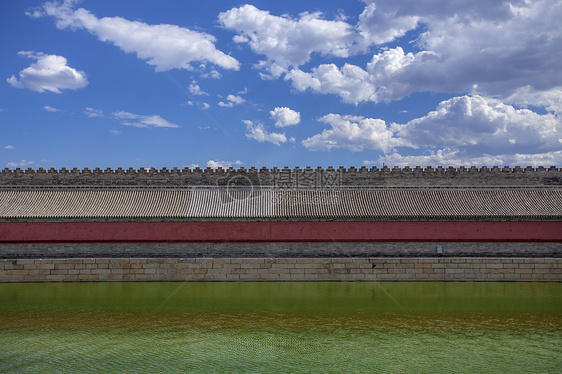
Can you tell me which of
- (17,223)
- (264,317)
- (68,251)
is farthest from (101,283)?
(264,317)

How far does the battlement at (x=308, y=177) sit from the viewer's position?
22.5m

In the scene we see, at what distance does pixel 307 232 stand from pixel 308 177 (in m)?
3.91

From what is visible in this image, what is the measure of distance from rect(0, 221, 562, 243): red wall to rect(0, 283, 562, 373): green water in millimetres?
2959

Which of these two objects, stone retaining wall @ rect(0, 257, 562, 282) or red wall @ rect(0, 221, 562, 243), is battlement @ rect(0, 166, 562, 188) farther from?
stone retaining wall @ rect(0, 257, 562, 282)

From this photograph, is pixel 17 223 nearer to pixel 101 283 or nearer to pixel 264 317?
pixel 101 283

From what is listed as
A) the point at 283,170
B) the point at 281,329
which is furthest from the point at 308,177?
the point at 281,329

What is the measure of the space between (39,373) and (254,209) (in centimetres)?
1248

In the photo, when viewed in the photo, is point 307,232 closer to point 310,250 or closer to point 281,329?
point 310,250

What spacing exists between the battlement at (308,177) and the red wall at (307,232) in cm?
317

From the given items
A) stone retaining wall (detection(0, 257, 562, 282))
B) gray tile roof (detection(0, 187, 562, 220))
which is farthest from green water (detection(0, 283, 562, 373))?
gray tile roof (detection(0, 187, 562, 220))

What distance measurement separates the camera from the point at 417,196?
21.6m

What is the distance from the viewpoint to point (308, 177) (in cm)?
2284

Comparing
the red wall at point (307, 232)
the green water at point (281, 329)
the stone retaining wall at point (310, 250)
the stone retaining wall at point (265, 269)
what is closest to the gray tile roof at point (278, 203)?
the red wall at point (307, 232)

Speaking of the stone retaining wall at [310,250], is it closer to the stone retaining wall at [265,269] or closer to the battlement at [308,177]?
the stone retaining wall at [265,269]
